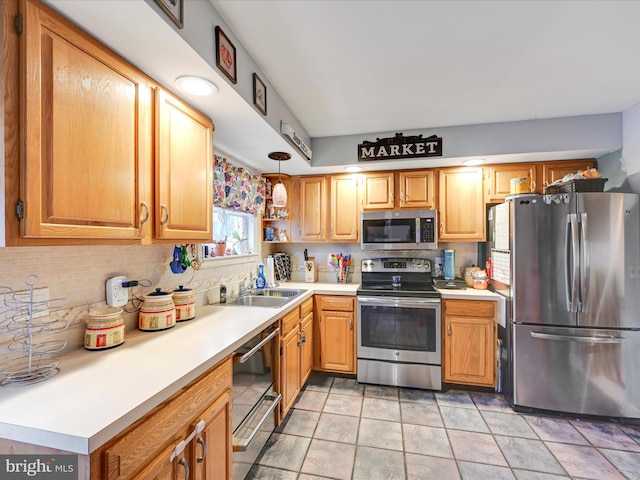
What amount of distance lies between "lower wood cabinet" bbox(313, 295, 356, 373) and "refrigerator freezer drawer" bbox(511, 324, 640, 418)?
4.34 ft

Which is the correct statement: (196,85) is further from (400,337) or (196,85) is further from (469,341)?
(469,341)

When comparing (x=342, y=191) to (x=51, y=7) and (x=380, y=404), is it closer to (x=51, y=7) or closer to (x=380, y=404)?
(x=380, y=404)

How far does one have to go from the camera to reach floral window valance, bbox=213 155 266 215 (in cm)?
228

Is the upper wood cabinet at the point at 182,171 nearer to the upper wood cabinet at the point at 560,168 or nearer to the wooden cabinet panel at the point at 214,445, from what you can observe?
the wooden cabinet panel at the point at 214,445

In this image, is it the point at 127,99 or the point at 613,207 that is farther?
the point at 613,207

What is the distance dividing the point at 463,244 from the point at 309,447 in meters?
2.40

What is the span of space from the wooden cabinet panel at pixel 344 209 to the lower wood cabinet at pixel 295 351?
0.80 metres

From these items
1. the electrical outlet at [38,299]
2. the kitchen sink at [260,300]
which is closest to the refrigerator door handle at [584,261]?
the kitchen sink at [260,300]

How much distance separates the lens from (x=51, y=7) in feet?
3.00

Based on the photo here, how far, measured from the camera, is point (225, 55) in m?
1.32

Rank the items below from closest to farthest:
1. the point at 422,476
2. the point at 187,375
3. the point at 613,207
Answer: the point at 187,375
the point at 422,476
the point at 613,207

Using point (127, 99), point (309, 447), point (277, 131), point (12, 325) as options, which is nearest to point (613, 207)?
point (277, 131)

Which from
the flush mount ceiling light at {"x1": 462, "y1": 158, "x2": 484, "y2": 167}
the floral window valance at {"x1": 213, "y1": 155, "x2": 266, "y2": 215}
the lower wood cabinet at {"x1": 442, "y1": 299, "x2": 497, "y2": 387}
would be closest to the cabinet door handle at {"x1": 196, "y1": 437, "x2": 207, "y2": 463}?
the floral window valance at {"x1": 213, "y1": 155, "x2": 266, "y2": 215}

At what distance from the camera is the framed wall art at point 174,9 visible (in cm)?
98
